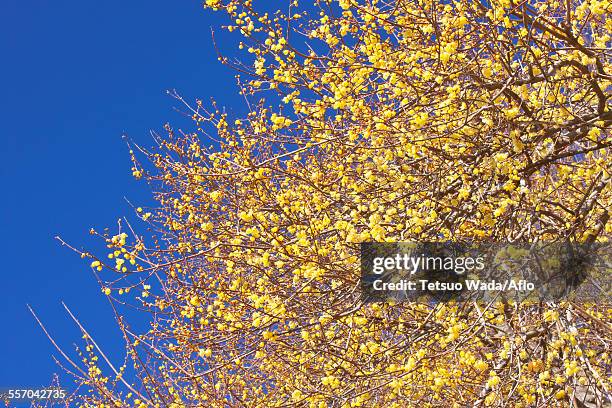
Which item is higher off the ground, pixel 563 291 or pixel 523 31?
pixel 523 31

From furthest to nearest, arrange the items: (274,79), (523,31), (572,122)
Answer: (274,79), (572,122), (523,31)

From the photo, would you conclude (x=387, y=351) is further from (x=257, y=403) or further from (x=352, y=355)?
(x=257, y=403)

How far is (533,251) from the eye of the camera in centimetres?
484

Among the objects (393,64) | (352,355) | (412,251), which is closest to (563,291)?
(412,251)

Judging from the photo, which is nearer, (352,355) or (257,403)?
(352,355)

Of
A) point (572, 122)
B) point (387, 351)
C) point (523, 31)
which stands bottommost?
point (387, 351)

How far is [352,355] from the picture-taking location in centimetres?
551

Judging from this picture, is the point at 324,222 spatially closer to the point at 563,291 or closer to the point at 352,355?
A: the point at 352,355

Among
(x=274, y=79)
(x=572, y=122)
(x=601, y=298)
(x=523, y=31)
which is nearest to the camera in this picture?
(x=523, y=31)

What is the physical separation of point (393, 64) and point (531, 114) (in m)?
1.05

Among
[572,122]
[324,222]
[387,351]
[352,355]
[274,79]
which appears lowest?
[387,351]

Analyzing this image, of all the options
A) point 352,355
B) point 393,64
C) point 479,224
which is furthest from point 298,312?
point 393,64

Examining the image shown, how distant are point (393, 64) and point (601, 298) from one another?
288 centimetres

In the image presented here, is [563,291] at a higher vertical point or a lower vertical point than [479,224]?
lower
